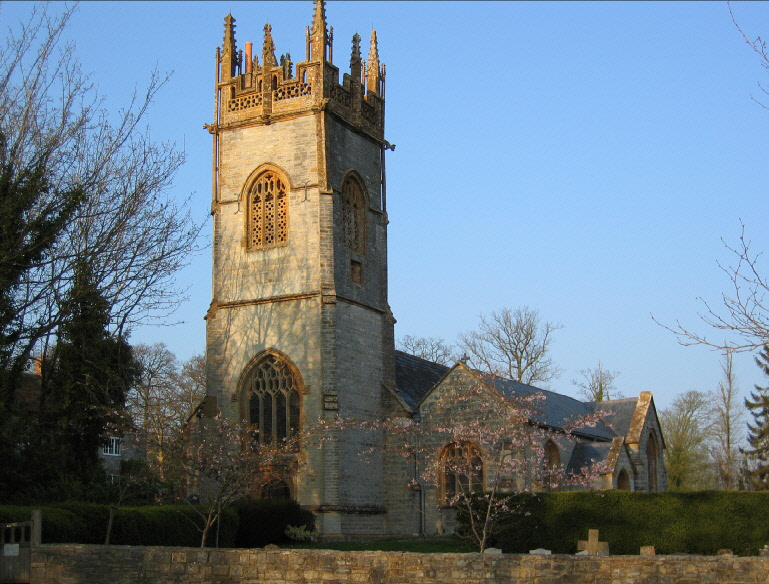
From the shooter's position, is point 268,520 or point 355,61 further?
point 355,61

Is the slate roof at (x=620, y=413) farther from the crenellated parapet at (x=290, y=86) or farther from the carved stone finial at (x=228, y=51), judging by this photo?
the carved stone finial at (x=228, y=51)

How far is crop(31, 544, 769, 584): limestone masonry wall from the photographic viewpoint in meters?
14.0

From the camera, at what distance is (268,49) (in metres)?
31.2

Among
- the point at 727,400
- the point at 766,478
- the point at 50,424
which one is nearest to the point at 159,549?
the point at 50,424

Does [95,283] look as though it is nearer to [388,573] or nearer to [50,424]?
[50,424]

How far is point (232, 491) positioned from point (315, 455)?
7.55 metres

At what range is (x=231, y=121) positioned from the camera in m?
31.3

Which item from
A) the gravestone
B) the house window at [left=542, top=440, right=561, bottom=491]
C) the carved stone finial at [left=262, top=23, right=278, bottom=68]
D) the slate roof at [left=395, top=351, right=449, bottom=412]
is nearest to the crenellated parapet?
the carved stone finial at [left=262, top=23, right=278, bottom=68]

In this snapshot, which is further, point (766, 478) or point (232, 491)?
point (766, 478)

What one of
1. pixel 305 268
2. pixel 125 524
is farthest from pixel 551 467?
pixel 125 524

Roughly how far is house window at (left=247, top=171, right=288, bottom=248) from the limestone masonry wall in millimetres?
15786

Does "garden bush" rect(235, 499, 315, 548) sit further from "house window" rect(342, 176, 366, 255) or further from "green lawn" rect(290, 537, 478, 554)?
"house window" rect(342, 176, 366, 255)

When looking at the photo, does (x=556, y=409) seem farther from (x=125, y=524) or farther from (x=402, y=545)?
(x=125, y=524)

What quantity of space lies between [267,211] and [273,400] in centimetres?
599
